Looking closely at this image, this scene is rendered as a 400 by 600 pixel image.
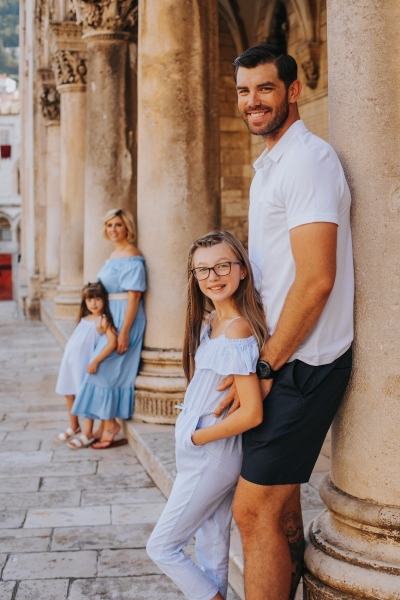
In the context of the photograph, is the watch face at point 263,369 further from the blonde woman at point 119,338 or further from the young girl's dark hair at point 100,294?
the young girl's dark hair at point 100,294

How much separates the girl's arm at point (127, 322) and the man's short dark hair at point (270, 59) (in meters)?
3.57

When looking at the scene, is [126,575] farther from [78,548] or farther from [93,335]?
[93,335]

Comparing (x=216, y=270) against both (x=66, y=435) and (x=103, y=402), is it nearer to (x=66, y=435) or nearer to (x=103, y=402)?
(x=103, y=402)

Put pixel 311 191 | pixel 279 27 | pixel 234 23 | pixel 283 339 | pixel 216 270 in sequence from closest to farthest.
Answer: pixel 311 191, pixel 283 339, pixel 216 270, pixel 279 27, pixel 234 23

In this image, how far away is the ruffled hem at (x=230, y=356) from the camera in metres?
2.44

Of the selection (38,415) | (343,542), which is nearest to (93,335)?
(38,415)

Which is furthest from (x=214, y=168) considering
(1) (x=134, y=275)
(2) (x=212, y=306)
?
(2) (x=212, y=306)

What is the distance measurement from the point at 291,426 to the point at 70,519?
2421mm

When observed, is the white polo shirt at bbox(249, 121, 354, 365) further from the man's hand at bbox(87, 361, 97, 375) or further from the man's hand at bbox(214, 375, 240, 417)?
the man's hand at bbox(87, 361, 97, 375)

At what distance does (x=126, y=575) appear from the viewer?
3699 mm

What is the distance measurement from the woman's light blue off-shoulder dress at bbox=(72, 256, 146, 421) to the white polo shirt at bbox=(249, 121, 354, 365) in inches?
135

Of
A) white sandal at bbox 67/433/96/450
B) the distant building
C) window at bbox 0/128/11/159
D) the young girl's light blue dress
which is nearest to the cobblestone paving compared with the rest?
white sandal at bbox 67/433/96/450

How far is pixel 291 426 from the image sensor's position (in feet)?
7.88

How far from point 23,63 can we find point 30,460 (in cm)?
1983
